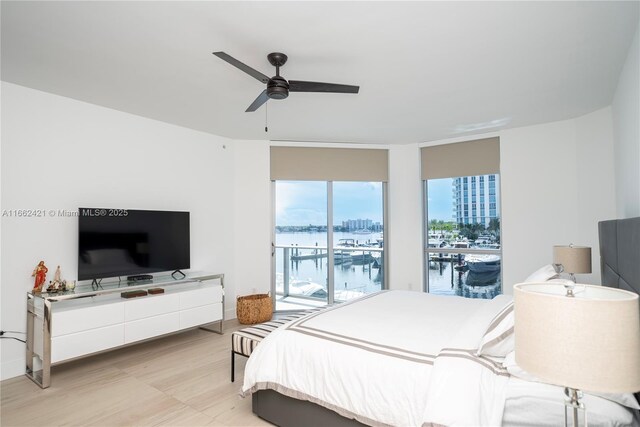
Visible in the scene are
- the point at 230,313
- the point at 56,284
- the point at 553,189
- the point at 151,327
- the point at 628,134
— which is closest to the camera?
the point at 628,134

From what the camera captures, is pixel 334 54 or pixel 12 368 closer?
pixel 334 54

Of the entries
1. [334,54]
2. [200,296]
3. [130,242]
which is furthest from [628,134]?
[130,242]

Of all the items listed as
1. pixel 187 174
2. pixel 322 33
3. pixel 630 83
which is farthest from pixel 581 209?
pixel 187 174

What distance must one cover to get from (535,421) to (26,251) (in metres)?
4.00

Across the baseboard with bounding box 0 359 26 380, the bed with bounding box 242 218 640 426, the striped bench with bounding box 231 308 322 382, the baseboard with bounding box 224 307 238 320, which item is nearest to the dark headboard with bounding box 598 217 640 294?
the bed with bounding box 242 218 640 426

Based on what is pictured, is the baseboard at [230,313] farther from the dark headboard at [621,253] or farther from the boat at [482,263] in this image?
the dark headboard at [621,253]

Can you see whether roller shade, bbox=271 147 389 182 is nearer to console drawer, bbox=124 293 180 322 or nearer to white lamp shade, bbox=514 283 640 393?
console drawer, bbox=124 293 180 322

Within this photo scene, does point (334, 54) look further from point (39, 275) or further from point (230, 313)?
point (230, 313)

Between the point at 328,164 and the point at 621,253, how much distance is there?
12.4 feet

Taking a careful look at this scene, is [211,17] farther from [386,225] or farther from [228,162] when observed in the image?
[386,225]

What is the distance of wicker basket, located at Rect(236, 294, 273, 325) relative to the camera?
14.5 feet

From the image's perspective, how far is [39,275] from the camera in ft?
9.97

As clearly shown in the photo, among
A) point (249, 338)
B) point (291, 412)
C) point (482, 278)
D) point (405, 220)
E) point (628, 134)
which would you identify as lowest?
point (291, 412)

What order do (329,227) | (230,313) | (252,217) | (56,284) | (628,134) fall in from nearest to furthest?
(628,134), (56,284), (230,313), (252,217), (329,227)
